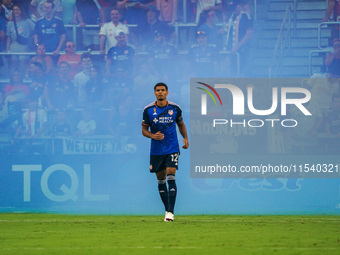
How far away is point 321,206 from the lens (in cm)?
1182

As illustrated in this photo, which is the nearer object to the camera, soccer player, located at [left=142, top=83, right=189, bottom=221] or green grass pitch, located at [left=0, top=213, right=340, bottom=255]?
green grass pitch, located at [left=0, top=213, right=340, bottom=255]

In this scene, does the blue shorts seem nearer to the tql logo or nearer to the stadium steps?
the tql logo

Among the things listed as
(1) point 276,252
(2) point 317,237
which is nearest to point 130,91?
(2) point 317,237

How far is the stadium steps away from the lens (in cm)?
1197

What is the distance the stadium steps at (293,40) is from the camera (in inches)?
471

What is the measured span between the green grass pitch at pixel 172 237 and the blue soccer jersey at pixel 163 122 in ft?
3.38

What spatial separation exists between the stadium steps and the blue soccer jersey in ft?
10.1

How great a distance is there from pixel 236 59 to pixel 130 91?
1952 mm

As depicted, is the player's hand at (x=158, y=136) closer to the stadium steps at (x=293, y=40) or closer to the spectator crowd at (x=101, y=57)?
the spectator crowd at (x=101, y=57)

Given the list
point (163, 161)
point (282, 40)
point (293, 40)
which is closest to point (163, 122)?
point (163, 161)

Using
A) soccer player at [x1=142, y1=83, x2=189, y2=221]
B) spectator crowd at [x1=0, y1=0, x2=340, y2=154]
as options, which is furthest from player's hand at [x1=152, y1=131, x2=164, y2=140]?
spectator crowd at [x1=0, y1=0, x2=340, y2=154]

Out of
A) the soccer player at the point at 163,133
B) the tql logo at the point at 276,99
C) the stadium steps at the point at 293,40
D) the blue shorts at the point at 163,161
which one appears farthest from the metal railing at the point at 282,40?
the blue shorts at the point at 163,161

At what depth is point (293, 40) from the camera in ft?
39.5

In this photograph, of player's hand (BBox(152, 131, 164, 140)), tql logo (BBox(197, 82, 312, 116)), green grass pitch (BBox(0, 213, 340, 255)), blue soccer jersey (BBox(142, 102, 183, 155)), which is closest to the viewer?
green grass pitch (BBox(0, 213, 340, 255))
